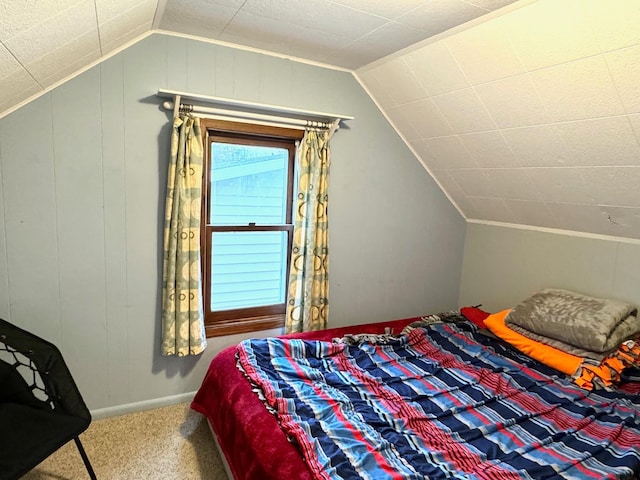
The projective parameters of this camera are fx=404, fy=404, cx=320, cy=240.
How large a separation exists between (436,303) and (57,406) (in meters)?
2.79

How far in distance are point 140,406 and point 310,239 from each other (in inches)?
57.9

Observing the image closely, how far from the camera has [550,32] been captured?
175 centimetres

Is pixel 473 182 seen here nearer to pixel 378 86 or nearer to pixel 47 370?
pixel 378 86

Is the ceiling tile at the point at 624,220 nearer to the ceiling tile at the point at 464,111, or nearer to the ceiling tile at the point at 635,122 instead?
the ceiling tile at the point at 635,122

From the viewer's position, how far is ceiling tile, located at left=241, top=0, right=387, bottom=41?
1.87 m

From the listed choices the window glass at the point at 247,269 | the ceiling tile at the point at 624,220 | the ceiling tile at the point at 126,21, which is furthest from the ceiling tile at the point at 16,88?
the ceiling tile at the point at 624,220

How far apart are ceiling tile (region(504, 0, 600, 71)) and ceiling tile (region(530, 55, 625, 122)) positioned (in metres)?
0.05

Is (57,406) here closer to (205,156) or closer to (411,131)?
(205,156)

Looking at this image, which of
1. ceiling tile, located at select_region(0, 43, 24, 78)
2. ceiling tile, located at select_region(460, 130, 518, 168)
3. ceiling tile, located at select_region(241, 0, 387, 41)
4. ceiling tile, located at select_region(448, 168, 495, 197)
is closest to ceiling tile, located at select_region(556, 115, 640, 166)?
ceiling tile, located at select_region(460, 130, 518, 168)

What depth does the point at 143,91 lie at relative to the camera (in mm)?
2229

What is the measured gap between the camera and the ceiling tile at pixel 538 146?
2.21 meters

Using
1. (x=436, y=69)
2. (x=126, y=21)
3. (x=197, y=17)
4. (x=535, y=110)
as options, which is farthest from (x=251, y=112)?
(x=535, y=110)

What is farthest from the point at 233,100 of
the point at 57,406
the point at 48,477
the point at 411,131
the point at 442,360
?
the point at 48,477

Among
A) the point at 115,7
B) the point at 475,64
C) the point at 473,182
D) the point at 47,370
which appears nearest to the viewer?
the point at 115,7
